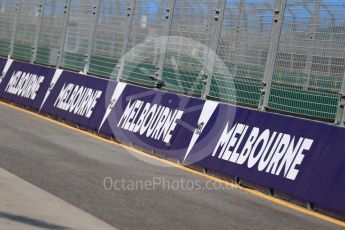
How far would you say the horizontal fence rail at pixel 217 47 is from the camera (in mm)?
11867

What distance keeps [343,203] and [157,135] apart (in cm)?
534

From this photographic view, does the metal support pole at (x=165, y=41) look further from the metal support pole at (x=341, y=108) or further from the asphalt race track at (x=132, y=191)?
the metal support pole at (x=341, y=108)

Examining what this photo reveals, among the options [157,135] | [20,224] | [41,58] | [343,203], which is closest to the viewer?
[20,224]

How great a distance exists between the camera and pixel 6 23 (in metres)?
26.4

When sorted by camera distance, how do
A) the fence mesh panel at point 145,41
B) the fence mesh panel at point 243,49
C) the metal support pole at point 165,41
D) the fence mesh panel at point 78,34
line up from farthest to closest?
the fence mesh panel at point 78,34, the fence mesh panel at point 145,41, the metal support pole at point 165,41, the fence mesh panel at point 243,49

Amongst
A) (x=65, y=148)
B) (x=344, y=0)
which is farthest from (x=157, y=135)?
(x=344, y=0)

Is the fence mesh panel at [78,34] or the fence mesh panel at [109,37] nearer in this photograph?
the fence mesh panel at [109,37]

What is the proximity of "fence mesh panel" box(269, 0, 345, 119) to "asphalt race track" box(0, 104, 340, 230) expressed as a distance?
1973 millimetres

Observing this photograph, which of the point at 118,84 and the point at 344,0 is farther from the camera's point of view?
the point at 118,84

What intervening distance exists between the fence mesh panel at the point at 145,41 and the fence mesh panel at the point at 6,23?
8.74m

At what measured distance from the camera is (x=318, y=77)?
39.1 ft

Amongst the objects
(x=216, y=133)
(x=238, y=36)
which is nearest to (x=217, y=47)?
(x=238, y=36)

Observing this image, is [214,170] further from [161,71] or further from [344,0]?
[161,71]

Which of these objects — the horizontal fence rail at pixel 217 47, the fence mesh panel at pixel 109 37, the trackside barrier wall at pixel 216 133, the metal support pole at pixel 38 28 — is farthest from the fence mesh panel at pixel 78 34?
the metal support pole at pixel 38 28
